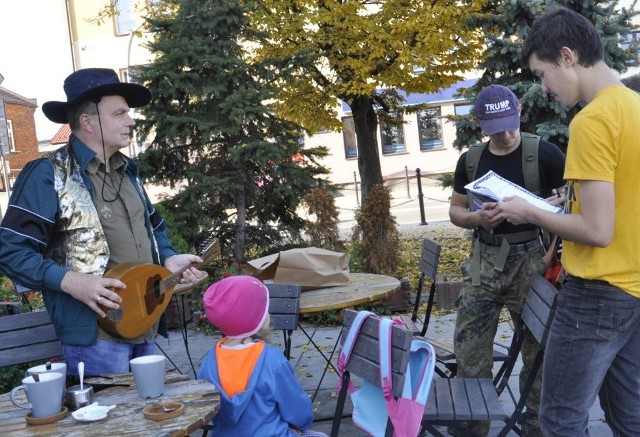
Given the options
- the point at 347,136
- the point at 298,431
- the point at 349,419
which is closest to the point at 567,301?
the point at 298,431

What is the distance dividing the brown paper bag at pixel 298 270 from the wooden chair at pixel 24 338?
1.56m

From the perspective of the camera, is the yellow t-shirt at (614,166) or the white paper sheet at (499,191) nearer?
the yellow t-shirt at (614,166)

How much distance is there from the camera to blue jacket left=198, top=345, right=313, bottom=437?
2.63 m

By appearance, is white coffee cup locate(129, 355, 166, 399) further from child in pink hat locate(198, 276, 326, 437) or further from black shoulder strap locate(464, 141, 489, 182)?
black shoulder strap locate(464, 141, 489, 182)

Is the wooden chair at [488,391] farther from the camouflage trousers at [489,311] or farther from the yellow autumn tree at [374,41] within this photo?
the yellow autumn tree at [374,41]

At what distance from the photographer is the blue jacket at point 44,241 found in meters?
2.81

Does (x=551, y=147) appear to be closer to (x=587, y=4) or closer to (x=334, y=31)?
(x=587, y=4)

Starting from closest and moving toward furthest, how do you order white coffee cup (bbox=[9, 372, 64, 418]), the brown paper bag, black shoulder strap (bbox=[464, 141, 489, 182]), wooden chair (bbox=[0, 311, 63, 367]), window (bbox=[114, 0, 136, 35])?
white coffee cup (bbox=[9, 372, 64, 418])
wooden chair (bbox=[0, 311, 63, 367])
black shoulder strap (bbox=[464, 141, 489, 182])
the brown paper bag
window (bbox=[114, 0, 136, 35])

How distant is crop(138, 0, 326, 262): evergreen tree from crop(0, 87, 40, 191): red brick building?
2587 centimetres

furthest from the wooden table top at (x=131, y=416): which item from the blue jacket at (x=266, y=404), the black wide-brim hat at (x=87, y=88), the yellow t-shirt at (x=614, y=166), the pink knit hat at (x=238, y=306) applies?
the yellow t-shirt at (x=614, y=166)

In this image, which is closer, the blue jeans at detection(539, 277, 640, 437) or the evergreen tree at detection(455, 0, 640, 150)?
the blue jeans at detection(539, 277, 640, 437)

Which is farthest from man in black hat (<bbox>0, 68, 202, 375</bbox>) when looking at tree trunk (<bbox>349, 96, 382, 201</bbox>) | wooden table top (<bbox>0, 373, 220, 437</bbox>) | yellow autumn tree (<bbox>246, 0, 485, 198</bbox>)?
tree trunk (<bbox>349, 96, 382, 201</bbox>)

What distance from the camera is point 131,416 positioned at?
2.33m

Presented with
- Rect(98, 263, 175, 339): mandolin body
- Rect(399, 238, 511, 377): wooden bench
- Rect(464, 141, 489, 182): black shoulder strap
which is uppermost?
Rect(464, 141, 489, 182): black shoulder strap
